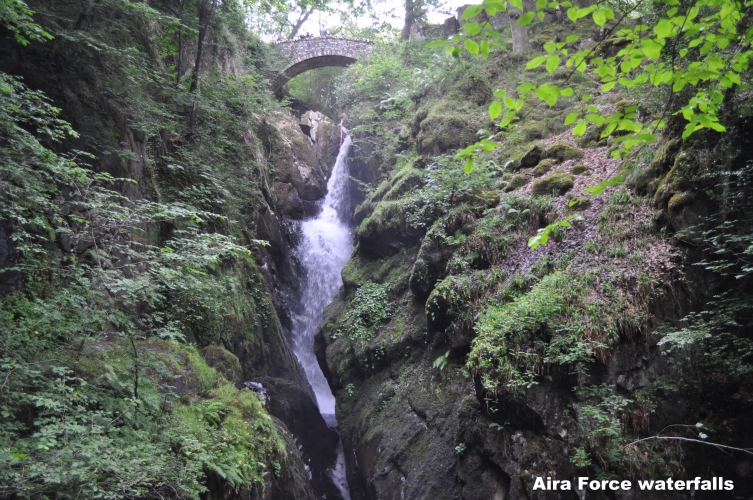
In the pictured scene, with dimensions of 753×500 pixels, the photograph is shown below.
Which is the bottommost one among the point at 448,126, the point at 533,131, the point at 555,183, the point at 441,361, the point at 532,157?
the point at 441,361

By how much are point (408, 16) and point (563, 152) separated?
45.1 ft

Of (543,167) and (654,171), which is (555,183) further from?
(654,171)

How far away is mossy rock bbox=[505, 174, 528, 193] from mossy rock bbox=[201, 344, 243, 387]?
6480 millimetres

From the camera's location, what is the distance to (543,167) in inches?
367

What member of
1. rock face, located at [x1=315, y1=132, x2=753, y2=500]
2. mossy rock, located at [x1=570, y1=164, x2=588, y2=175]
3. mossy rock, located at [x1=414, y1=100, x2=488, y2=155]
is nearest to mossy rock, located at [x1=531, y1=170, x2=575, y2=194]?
rock face, located at [x1=315, y1=132, x2=753, y2=500]

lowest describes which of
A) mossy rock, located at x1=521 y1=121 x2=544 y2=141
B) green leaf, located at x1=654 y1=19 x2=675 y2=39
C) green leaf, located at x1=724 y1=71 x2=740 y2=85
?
green leaf, located at x1=724 y1=71 x2=740 y2=85

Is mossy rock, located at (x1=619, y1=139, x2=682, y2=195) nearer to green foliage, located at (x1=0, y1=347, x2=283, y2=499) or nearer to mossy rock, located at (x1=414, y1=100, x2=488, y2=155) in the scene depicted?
mossy rock, located at (x1=414, y1=100, x2=488, y2=155)

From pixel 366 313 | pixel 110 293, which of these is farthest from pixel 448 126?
pixel 110 293

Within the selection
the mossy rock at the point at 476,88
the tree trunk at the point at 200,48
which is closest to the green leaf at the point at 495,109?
the tree trunk at the point at 200,48

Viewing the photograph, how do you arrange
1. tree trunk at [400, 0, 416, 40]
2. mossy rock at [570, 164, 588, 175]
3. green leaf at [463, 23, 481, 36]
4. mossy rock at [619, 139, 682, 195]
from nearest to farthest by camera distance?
1. green leaf at [463, 23, 481, 36]
2. mossy rock at [619, 139, 682, 195]
3. mossy rock at [570, 164, 588, 175]
4. tree trunk at [400, 0, 416, 40]

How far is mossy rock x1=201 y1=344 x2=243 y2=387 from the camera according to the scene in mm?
7682

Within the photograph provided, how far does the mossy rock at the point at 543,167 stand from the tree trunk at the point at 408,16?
1324 cm

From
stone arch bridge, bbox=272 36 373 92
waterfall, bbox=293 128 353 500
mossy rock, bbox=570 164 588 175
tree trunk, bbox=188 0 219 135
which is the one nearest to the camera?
mossy rock, bbox=570 164 588 175

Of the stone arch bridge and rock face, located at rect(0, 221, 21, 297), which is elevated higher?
the stone arch bridge
